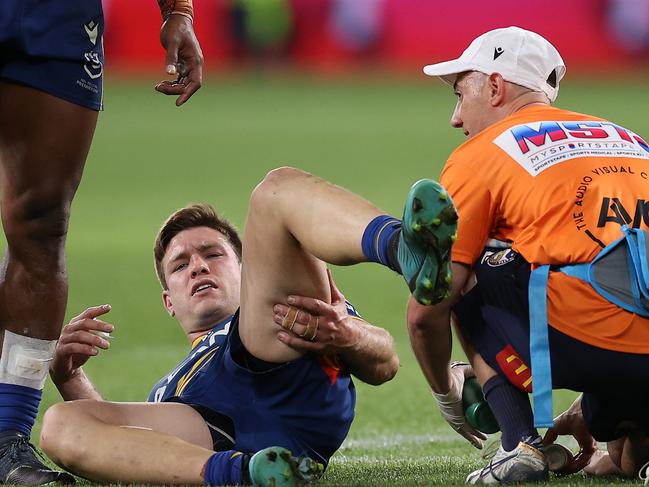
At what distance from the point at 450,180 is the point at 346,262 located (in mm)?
467

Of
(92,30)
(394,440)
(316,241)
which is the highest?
(92,30)

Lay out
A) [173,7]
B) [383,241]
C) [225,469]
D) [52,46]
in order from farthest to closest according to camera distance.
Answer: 1. [173,7]
2. [52,46]
3. [225,469]
4. [383,241]

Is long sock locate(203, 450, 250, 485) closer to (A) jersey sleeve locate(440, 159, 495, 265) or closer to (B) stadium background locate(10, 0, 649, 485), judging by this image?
(B) stadium background locate(10, 0, 649, 485)

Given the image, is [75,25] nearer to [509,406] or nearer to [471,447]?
[509,406]

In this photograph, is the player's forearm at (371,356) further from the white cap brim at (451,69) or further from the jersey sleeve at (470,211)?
the white cap brim at (451,69)

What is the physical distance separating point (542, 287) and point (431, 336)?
400mm

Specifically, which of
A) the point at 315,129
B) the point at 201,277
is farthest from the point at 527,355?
the point at 315,129

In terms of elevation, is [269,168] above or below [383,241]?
below

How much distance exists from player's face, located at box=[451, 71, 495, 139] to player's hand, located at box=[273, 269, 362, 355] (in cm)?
79

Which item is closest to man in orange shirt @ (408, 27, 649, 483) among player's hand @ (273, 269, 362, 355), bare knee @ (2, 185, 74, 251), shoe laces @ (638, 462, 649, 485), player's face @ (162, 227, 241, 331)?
shoe laces @ (638, 462, 649, 485)

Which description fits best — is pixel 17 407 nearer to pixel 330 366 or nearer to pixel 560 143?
pixel 330 366

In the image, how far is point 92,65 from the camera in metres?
3.92

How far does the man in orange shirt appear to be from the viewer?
3398 millimetres

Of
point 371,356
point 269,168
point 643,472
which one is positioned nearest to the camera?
point 643,472
